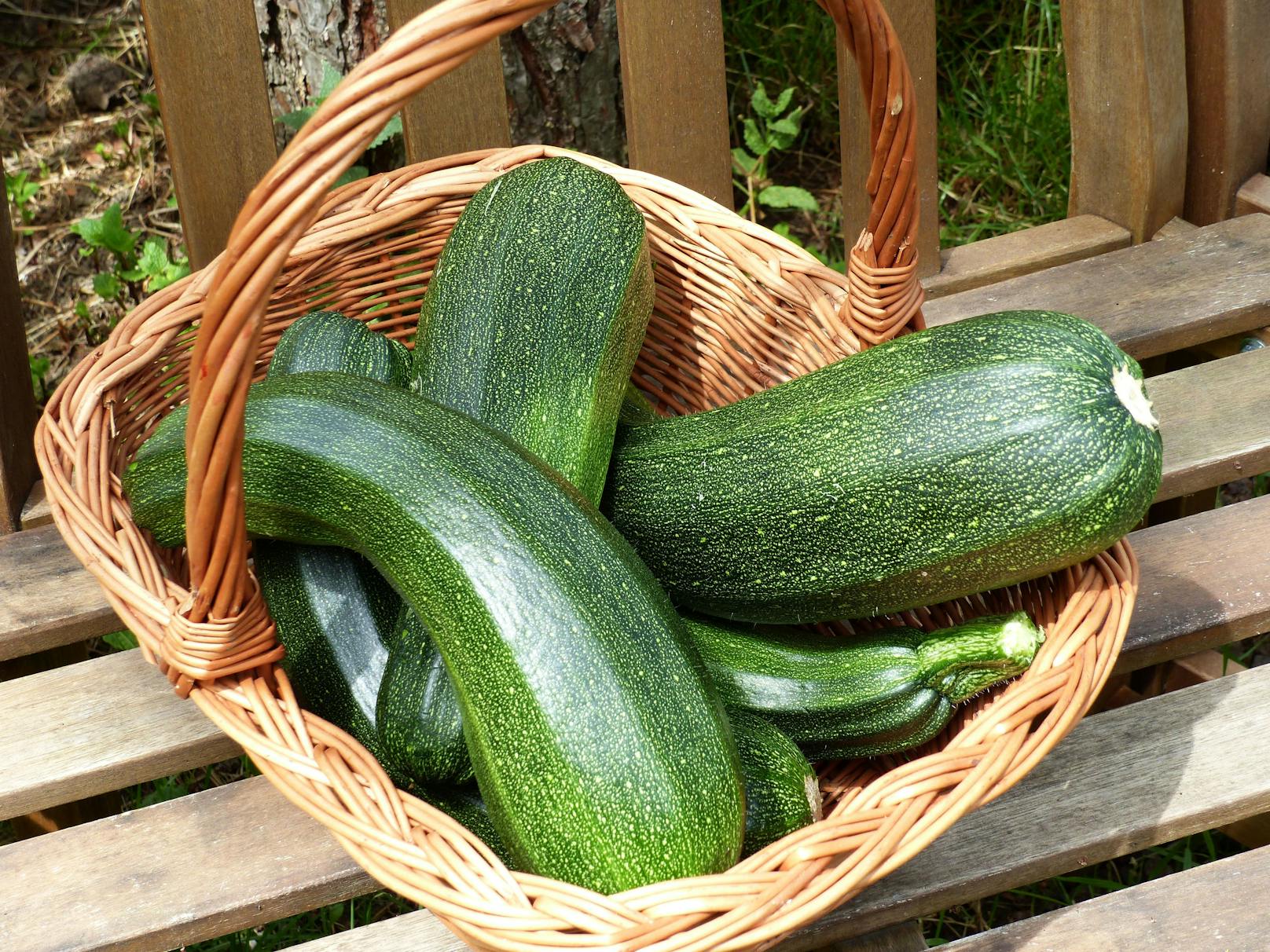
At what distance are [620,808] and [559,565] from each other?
207 mm

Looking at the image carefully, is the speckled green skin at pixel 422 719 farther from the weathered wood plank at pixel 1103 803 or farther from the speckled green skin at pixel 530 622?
the weathered wood plank at pixel 1103 803

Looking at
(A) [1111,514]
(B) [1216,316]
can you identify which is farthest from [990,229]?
(A) [1111,514]

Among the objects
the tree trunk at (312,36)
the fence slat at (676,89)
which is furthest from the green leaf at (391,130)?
the fence slat at (676,89)

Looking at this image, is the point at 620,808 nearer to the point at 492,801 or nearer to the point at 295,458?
the point at 492,801

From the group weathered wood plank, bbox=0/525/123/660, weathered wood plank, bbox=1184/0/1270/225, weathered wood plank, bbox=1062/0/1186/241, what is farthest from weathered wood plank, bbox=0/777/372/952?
weathered wood plank, bbox=1184/0/1270/225

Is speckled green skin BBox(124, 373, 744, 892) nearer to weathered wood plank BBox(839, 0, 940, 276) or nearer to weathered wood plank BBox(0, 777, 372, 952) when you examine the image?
weathered wood plank BBox(0, 777, 372, 952)

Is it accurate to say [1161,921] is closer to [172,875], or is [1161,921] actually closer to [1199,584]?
[1199,584]

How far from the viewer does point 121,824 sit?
1.28m

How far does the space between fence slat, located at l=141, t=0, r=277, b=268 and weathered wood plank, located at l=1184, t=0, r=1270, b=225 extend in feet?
4.49

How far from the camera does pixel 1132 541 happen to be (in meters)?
1.54

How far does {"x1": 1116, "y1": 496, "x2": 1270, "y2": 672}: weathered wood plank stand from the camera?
1.42 metres

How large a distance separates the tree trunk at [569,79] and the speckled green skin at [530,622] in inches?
38.9

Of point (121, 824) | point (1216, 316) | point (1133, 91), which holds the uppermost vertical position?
point (1133, 91)

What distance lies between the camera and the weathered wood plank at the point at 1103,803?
119cm
